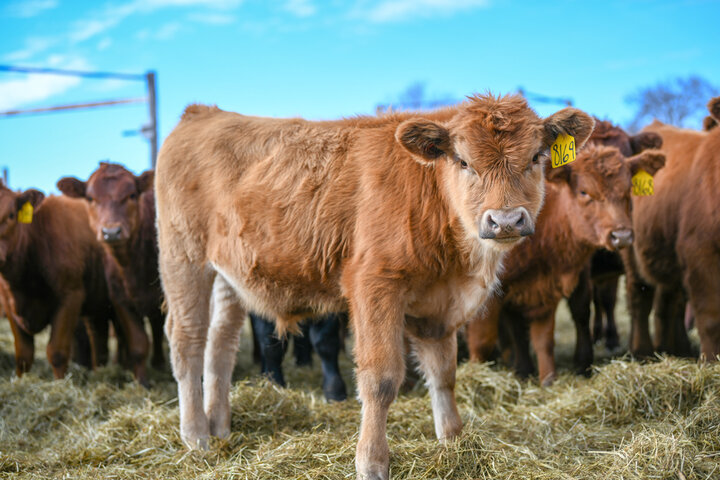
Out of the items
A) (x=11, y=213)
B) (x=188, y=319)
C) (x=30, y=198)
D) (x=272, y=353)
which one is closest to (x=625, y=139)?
(x=272, y=353)

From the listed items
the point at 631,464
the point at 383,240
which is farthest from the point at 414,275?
the point at 631,464

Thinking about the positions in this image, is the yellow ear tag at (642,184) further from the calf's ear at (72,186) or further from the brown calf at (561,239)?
the calf's ear at (72,186)

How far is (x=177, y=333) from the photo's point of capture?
16.1ft

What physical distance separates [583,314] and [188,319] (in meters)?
4.13

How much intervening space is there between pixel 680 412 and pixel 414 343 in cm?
186

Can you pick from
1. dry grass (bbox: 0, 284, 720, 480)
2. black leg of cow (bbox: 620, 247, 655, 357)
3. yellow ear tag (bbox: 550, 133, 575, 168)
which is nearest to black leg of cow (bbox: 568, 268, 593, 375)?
black leg of cow (bbox: 620, 247, 655, 357)

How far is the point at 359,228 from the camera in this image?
4004mm

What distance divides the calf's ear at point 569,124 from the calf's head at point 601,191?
68.5 inches

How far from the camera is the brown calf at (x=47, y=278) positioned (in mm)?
6992

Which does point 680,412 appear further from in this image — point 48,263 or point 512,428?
point 48,263

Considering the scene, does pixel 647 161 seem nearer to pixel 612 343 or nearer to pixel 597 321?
pixel 612 343

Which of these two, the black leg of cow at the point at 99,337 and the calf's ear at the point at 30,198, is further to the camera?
the black leg of cow at the point at 99,337

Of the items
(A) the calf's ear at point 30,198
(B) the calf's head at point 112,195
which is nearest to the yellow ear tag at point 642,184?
(B) the calf's head at point 112,195

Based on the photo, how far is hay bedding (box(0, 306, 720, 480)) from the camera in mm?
3762
